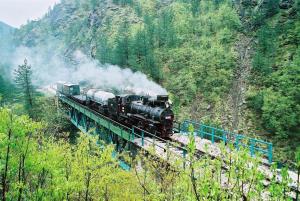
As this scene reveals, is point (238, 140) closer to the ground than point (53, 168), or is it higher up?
closer to the ground

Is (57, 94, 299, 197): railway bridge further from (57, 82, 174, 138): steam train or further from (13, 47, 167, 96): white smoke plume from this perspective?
(13, 47, 167, 96): white smoke plume

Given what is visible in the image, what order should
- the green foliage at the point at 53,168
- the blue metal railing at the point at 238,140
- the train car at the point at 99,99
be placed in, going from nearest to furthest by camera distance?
the green foliage at the point at 53,168
the blue metal railing at the point at 238,140
the train car at the point at 99,99

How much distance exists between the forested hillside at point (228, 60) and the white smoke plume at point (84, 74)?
288cm

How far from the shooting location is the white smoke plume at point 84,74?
38625 millimetres

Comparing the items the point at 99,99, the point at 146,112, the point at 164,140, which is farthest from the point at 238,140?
the point at 99,99

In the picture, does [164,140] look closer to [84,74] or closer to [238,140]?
[238,140]

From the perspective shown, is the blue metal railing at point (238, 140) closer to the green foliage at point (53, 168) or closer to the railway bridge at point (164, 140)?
the railway bridge at point (164, 140)

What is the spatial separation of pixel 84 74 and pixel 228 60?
52854mm

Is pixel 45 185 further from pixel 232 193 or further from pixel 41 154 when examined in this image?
pixel 232 193

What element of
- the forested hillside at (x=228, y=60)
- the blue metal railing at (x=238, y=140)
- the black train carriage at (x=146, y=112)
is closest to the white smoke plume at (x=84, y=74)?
the black train carriage at (x=146, y=112)

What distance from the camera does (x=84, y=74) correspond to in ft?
291

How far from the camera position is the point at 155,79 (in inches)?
1971

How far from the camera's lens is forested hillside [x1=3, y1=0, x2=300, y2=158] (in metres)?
34.4

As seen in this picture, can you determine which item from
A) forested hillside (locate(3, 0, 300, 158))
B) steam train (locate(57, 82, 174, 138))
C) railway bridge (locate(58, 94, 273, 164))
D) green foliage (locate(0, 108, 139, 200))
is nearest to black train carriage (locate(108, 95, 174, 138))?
steam train (locate(57, 82, 174, 138))
